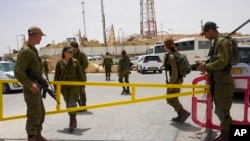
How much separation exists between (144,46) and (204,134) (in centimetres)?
7136

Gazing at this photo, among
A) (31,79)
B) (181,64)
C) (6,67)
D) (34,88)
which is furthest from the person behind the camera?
(6,67)

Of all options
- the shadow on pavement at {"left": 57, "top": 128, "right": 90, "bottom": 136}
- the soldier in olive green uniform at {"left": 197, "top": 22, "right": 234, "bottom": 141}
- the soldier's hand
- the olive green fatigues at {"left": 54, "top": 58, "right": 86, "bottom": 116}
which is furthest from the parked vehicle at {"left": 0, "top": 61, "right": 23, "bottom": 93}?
the soldier in olive green uniform at {"left": 197, "top": 22, "right": 234, "bottom": 141}

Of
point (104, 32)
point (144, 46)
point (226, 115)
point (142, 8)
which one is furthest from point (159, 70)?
point (142, 8)

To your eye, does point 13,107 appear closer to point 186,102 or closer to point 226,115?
point 186,102

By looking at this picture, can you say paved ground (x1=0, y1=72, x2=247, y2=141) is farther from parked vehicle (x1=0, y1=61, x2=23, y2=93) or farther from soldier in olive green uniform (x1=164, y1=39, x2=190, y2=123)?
parked vehicle (x1=0, y1=61, x2=23, y2=93)

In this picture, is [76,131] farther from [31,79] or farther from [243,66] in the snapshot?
[243,66]

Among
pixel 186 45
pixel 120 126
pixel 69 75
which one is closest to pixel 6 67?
pixel 69 75

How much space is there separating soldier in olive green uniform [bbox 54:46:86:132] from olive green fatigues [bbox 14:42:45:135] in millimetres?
1347

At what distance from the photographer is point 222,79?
541 centimetres

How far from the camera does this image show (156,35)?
10431 centimetres

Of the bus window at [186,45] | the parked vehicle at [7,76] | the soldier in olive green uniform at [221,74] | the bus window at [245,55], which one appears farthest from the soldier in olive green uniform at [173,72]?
the bus window at [186,45]

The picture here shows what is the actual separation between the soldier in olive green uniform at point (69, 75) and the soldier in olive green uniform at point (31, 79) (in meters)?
1.31

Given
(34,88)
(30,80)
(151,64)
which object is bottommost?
(151,64)

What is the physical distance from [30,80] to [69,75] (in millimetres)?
1909
